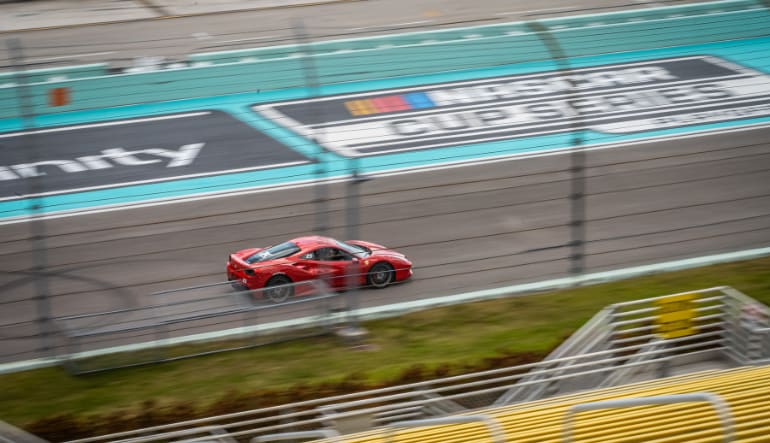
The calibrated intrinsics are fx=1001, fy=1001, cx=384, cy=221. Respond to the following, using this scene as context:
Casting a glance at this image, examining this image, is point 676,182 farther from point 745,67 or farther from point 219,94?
point 745,67

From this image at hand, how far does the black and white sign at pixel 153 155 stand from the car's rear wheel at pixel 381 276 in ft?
8.78

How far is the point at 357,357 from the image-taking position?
9.79 metres

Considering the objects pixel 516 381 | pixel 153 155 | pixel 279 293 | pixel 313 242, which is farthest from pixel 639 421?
pixel 153 155

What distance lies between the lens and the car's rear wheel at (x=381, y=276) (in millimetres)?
12227

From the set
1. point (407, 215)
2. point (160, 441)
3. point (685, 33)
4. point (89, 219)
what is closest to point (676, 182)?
point (685, 33)

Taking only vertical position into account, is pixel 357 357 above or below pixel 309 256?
below

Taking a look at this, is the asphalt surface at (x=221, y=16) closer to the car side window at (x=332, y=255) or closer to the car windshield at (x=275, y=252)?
the car windshield at (x=275, y=252)

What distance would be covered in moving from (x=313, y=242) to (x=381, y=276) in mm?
974

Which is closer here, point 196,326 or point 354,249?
point 196,326

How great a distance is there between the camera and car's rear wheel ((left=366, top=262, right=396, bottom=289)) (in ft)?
40.1

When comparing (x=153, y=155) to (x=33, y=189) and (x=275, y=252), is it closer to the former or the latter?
(x=275, y=252)

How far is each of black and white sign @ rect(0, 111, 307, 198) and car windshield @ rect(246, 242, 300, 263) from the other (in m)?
2.07

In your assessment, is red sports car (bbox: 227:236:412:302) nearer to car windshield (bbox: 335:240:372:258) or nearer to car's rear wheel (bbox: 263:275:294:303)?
car windshield (bbox: 335:240:372:258)

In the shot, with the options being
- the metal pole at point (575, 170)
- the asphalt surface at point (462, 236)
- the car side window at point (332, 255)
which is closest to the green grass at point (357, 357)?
the metal pole at point (575, 170)
